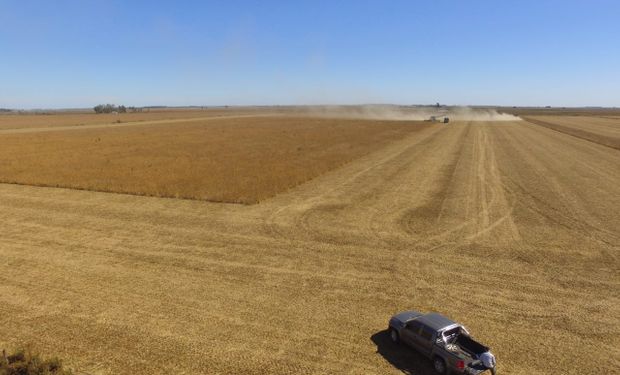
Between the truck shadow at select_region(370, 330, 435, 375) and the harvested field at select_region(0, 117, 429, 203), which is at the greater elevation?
the harvested field at select_region(0, 117, 429, 203)

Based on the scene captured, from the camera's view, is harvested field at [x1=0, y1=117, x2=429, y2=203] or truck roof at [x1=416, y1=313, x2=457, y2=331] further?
harvested field at [x1=0, y1=117, x2=429, y2=203]

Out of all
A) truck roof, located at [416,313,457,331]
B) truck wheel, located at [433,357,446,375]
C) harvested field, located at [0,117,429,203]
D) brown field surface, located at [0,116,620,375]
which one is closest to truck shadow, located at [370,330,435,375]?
brown field surface, located at [0,116,620,375]

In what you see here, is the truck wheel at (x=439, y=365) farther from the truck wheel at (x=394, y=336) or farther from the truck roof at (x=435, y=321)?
the truck wheel at (x=394, y=336)

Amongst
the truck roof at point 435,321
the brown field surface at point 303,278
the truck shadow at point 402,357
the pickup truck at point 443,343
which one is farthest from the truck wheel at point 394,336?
the truck roof at point 435,321

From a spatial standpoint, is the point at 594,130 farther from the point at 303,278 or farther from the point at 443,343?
the point at 443,343

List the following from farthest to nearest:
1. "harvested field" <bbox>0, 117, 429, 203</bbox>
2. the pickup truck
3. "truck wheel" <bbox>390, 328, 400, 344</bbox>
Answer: "harvested field" <bbox>0, 117, 429, 203</bbox>, "truck wheel" <bbox>390, 328, 400, 344</bbox>, the pickup truck

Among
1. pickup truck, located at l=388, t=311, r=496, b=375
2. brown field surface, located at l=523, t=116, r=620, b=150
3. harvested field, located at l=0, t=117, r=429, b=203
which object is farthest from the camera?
brown field surface, located at l=523, t=116, r=620, b=150

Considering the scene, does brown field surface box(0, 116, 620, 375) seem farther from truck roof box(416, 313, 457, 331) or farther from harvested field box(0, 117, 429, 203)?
harvested field box(0, 117, 429, 203)

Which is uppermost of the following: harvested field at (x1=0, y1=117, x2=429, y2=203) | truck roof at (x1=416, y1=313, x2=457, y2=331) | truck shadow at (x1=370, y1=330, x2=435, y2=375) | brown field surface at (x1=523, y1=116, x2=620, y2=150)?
brown field surface at (x1=523, y1=116, x2=620, y2=150)
